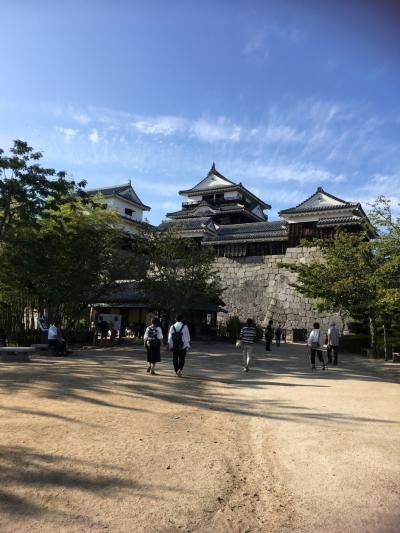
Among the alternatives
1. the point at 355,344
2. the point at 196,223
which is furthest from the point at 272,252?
the point at 355,344

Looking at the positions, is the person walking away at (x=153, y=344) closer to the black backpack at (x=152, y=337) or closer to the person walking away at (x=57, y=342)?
the black backpack at (x=152, y=337)

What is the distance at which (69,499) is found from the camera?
324 centimetres

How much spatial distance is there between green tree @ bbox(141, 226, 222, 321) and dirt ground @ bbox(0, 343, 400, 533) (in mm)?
9104

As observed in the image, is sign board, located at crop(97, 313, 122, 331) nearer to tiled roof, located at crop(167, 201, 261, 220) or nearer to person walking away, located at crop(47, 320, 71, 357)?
person walking away, located at crop(47, 320, 71, 357)

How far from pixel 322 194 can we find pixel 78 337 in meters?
20.8

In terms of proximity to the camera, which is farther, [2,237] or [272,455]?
[2,237]

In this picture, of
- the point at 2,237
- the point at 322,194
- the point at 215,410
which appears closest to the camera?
the point at 215,410

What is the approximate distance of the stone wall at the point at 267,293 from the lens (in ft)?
98.4

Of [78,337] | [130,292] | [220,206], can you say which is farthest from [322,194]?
[78,337]

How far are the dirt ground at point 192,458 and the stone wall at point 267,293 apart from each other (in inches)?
861

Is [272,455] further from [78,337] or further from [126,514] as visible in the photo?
[78,337]

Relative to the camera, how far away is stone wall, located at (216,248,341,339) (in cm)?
2998

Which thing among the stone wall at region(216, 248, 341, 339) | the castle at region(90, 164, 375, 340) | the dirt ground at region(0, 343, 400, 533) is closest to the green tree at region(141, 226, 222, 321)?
the dirt ground at region(0, 343, 400, 533)

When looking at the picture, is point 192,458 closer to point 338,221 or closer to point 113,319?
point 113,319
